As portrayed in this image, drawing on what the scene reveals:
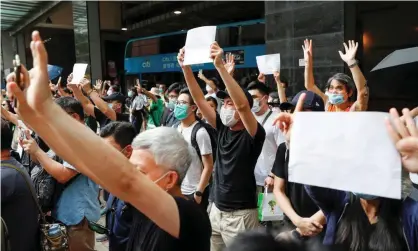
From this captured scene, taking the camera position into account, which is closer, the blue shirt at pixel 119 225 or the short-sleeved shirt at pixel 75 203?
the blue shirt at pixel 119 225

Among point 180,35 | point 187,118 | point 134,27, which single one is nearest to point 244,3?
point 180,35

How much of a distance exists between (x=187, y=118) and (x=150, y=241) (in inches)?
88.5

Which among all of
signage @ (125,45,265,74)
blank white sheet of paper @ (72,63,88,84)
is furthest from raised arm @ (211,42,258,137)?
signage @ (125,45,265,74)

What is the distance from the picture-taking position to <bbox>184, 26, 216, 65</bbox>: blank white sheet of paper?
2625 mm

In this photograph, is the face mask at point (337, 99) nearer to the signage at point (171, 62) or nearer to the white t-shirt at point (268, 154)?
the white t-shirt at point (268, 154)

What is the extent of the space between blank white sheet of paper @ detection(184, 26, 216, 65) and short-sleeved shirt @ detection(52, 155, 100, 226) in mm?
1064

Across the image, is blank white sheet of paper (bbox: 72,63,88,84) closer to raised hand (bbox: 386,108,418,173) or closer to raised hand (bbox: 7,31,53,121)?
raised hand (bbox: 7,31,53,121)

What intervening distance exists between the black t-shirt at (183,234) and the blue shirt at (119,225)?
57 centimetres

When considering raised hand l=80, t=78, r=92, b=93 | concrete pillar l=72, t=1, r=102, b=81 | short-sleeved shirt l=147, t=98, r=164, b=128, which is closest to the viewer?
raised hand l=80, t=78, r=92, b=93

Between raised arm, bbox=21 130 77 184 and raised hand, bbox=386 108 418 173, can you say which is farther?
raised arm, bbox=21 130 77 184

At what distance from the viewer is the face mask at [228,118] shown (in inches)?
119

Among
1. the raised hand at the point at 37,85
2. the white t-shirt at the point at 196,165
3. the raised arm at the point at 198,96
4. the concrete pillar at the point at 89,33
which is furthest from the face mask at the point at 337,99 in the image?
the concrete pillar at the point at 89,33

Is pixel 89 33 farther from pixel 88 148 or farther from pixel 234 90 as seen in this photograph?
pixel 88 148

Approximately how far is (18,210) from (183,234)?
1.30 metres
